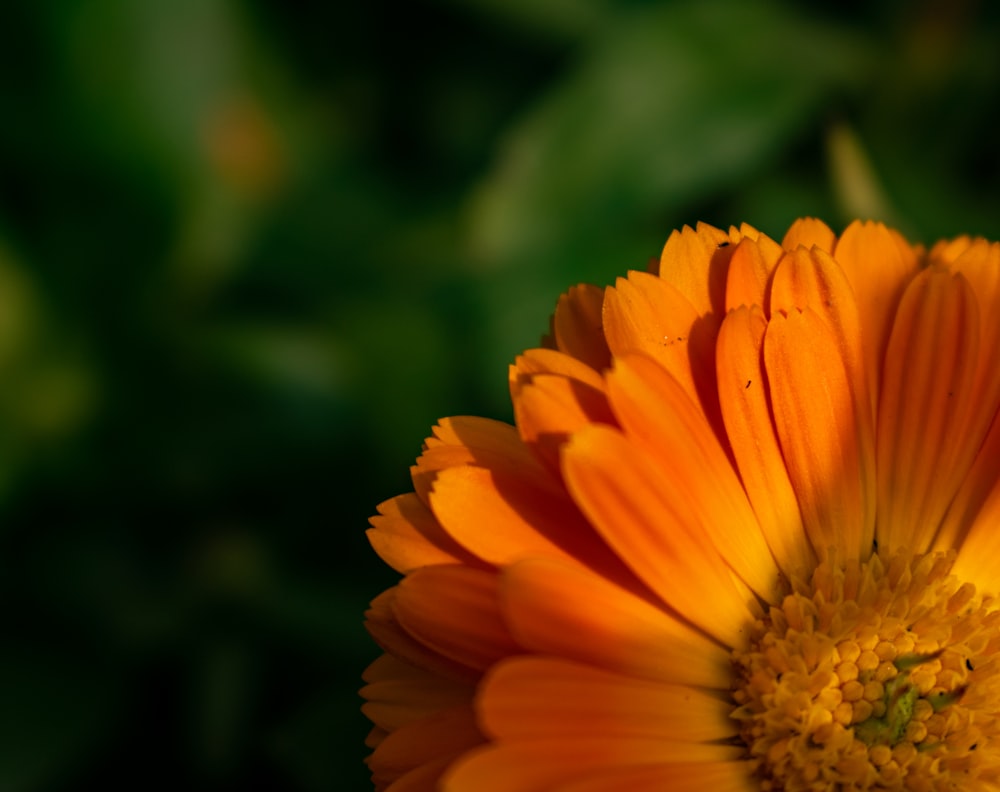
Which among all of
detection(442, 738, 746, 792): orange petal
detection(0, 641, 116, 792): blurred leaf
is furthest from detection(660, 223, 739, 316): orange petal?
detection(0, 641, 116, 792): blurred leaf

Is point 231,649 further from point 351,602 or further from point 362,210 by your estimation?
Result: point 362,210

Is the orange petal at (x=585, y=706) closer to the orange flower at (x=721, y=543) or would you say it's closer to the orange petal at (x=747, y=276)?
the orange flower at (x=721, y=543)

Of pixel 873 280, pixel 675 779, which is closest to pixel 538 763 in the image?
pixel 675 779

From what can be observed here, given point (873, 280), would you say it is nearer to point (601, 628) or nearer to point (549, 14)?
point (601, 628)

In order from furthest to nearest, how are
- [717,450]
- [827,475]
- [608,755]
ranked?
[827,475] < [717,450] < [608,755]

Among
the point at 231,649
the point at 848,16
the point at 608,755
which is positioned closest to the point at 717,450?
the point at 608,755

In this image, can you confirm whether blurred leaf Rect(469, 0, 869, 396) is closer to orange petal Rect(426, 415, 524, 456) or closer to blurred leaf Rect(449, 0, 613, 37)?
blurred leaf Rect(449, 0, 613, 37)
